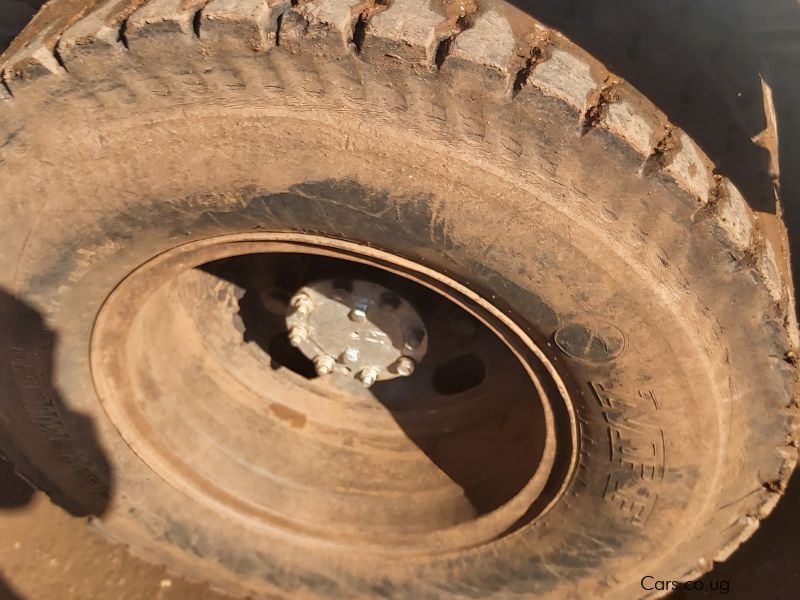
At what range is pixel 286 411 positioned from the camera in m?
1.81

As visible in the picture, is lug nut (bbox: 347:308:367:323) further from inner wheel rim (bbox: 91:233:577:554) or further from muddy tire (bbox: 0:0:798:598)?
muddy tire (bbox: 0:0:798:598)

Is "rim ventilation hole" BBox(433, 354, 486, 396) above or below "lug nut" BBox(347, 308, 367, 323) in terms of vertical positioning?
above

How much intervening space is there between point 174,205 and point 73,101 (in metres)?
0.22

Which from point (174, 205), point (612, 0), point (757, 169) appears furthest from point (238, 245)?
point (757, 169)

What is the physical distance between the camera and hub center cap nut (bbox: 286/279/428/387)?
1.58 meters

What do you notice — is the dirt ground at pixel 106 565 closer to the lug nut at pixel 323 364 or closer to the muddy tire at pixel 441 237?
the muddy tire at pixel 441 237

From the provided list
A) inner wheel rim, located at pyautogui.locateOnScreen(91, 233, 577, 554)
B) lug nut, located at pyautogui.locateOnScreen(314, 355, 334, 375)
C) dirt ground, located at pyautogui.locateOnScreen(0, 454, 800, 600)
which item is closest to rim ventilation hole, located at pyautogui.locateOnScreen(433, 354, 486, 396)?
inner wheel rim, located at pyautogui.locateOnScreen(91, 233, 577, 554)

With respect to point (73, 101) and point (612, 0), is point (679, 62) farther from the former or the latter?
point (73, 101)

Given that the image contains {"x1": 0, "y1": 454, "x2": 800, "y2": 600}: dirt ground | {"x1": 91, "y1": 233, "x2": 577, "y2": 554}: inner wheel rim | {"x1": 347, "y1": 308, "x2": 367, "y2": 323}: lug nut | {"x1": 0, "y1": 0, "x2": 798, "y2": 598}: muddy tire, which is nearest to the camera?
{"x1": 0, "y1": 0, "x2": 798, "y2": 598}: muddy tire

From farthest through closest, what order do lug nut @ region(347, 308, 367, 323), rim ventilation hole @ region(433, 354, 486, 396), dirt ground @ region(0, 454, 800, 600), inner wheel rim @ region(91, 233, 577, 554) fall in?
dirt ground @ region(0, 454, 800, 600), rim ventilation hole @ region(433, 354, 486, 396), lug nut @ region(347, 308, 367, 323), inner wheel rim @ region(91, 233, 577, 554)

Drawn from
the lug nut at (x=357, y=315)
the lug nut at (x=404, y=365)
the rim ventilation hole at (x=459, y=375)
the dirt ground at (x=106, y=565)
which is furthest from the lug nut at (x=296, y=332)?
the dirt ground at (x=106, y=565)

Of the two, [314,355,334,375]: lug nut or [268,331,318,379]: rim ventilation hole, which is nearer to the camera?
[314,355,334,375]: lug nut

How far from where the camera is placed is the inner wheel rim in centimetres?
123

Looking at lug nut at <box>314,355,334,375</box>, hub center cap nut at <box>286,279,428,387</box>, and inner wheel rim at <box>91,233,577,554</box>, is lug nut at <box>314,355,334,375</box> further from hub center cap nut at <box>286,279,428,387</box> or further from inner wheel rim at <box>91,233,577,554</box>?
inner wheel rim at <box>91,233,577,554</box>
